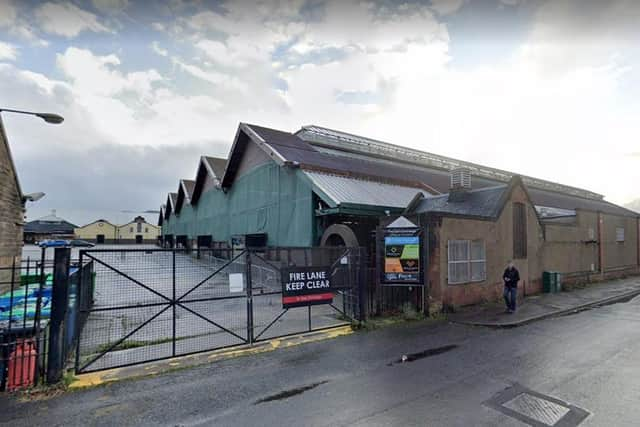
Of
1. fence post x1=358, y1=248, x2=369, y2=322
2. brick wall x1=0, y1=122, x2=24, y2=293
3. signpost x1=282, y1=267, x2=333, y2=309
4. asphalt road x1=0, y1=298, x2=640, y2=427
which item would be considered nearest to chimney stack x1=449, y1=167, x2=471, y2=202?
fence post x1=358, y1=248, x2=369, y2=322

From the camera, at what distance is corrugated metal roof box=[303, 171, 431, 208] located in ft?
54.5

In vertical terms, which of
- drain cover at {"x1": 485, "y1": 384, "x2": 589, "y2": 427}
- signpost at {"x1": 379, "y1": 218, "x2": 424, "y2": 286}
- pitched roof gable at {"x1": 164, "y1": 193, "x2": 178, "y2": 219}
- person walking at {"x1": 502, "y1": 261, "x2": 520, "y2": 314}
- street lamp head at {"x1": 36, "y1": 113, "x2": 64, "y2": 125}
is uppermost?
pitched roof gable at {"x1": 164, "y1": 193, "x2": 178, "y2": 219}

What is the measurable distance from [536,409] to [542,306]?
9852mm

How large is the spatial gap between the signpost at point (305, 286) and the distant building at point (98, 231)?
8810 cm

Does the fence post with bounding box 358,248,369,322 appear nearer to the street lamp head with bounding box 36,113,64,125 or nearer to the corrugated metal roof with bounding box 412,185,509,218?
the corrugated metal roof with bounding box 412,185,509,218

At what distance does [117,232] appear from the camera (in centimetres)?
8838

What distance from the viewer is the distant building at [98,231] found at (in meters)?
83.5

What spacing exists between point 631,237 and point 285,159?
26.6 meters

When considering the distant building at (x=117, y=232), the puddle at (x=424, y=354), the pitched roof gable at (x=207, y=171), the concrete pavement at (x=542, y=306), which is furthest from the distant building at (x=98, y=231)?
the puddle at (x=424, y=354)

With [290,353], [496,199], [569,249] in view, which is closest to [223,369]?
[290,353]

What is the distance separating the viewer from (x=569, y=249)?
63.4 feet

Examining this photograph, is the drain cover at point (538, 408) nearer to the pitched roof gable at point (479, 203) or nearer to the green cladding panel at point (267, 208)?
the pitched roof gable at point (479, 203)

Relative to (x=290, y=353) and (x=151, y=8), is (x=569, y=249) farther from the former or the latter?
(x=151, y=8)

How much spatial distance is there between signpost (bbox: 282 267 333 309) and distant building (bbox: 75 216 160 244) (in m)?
82.9
